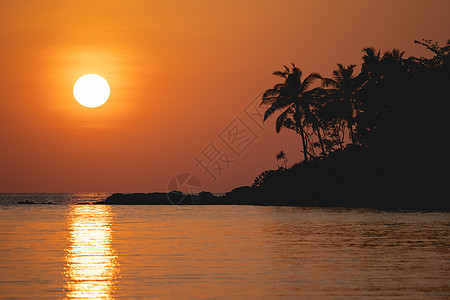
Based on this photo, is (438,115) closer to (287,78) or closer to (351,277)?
(287,78)

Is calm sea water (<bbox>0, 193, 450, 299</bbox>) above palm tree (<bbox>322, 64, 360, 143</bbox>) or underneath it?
underneath

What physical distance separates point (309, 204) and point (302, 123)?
8299mm

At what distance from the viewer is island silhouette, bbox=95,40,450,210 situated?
53.2m

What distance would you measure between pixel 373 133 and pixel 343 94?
18.8 ft

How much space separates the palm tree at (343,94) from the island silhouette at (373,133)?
0.09 metres

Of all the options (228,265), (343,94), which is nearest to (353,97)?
(343,94)

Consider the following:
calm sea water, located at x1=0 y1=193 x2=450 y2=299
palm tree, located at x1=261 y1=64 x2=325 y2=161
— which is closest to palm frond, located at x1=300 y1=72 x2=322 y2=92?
palm tree, located at x1=261 y1=64 x2=325 y2=161

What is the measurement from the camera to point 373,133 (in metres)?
57.2

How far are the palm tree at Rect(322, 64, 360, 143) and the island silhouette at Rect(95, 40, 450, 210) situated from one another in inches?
3.6

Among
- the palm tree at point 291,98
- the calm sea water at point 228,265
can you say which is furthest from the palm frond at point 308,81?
the calm sea water at point 228,265

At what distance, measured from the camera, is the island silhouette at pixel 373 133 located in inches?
2093

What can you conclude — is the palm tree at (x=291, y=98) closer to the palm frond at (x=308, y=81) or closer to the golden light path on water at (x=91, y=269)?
the palm frond at (x=308, y=81)

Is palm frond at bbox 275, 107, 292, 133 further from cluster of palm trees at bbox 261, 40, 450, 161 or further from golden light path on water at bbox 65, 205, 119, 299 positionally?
golden light path on water at bbox 65, 205, 119, 299

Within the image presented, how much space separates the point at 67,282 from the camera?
14.1 metres
